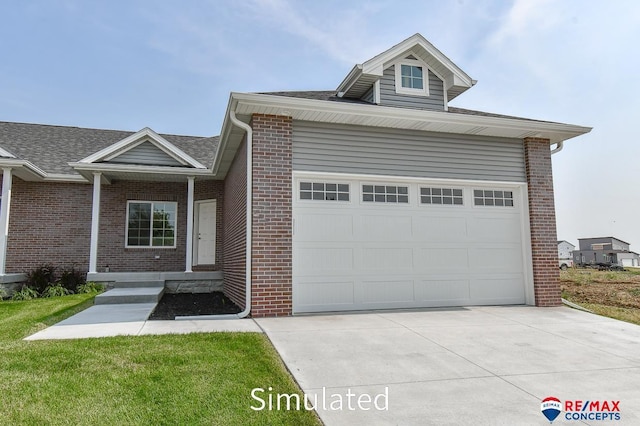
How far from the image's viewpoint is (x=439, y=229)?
7.98 m

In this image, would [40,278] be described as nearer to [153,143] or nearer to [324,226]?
[153,143]

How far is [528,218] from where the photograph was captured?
8.33 m

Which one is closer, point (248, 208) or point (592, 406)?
point (592, 406)

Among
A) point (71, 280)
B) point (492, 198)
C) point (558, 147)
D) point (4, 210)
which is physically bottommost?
point (71, 280)

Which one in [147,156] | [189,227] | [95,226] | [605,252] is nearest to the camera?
[95,226]

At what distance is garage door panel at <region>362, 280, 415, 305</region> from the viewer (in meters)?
7.44

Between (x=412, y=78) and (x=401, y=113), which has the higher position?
(x=412, y=78)

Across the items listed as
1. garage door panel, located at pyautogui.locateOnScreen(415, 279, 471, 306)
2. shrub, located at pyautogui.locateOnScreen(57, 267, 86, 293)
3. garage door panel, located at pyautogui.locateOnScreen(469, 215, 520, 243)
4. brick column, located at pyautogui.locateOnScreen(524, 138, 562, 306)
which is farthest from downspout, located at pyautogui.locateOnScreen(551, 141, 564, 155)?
shrub, located at pyautogui.locateOnScreen(57, 267, 86, 293)

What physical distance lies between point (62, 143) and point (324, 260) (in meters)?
11.8

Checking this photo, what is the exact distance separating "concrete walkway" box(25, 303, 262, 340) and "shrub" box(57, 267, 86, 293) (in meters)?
4.27

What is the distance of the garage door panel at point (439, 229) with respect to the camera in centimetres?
789

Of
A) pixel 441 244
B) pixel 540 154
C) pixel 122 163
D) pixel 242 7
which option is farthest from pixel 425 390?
pixel 122 163

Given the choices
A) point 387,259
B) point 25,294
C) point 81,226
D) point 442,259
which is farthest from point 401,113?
point 25,294

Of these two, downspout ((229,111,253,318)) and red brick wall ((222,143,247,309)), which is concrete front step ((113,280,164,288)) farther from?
downspout ((229,111,253,318))
